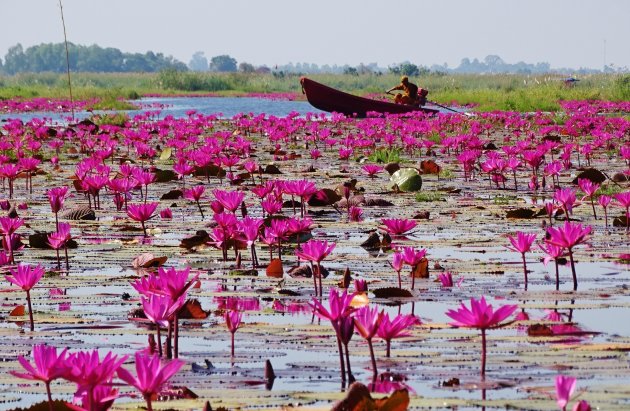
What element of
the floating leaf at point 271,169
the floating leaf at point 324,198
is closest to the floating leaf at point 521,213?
the floating leaf at point 324,198

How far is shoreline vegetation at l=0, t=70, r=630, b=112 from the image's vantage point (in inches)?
1222

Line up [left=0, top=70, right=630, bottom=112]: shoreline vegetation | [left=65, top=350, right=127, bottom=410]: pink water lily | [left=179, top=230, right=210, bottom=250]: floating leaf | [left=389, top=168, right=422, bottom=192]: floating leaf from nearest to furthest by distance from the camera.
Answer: [left=65, top=350, right=127, bottom=410]: pink water lily < [left=179, top=230, right=210, bottom=250]: floating leaf < [left=389, top=168, right=422, bottom=192]: floating leaf < [left=0, top=70, right=630, bottom=112]: shoreline vegetation

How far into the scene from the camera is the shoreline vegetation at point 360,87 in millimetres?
31047

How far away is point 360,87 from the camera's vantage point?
66.1 metres

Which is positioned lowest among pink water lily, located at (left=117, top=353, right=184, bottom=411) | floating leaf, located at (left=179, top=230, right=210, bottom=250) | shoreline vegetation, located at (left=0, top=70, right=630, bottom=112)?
shoreline vegetation, located at (left=0, top=70, right=630, bottom=112)

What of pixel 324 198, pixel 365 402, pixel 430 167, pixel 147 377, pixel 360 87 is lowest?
pixel 360 87

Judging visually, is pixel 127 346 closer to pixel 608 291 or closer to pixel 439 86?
pixel 608 291

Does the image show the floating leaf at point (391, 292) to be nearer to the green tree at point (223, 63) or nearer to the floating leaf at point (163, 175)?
the floating leaf at point (163, 175)

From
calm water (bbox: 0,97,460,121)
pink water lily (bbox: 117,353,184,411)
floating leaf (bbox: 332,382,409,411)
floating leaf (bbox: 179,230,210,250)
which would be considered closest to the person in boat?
calm water (bbox: 0,97,460,121)

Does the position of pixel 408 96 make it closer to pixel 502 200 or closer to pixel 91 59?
pixel 502 200

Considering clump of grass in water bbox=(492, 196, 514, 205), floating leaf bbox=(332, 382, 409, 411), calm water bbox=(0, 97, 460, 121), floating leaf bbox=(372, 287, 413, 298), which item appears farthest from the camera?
calm water bbox=(0, 97, 460, 121)

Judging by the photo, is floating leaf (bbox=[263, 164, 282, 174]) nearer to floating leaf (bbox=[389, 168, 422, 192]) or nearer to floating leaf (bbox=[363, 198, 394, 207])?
floating leaf (bbox=[389, 168, 422, 192])

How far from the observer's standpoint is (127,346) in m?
3.35

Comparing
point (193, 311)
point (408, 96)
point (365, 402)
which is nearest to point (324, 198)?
point (193, 311)
